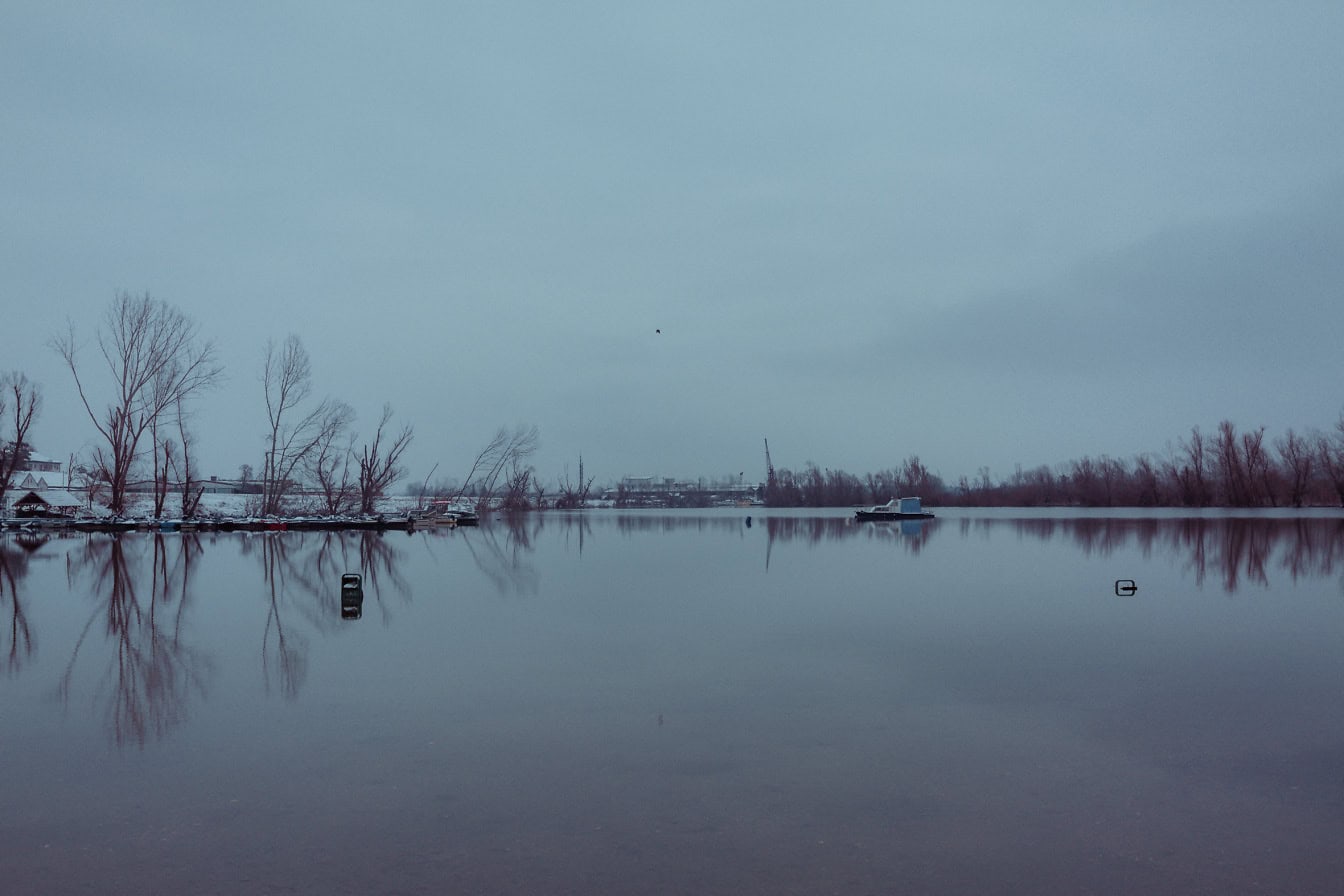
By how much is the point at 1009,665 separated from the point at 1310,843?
13.5 feet

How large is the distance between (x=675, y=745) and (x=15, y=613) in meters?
10.3

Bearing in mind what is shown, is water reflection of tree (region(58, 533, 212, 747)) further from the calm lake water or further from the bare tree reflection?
the bare tree reflection

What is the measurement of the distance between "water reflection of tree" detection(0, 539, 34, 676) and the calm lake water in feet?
0.27

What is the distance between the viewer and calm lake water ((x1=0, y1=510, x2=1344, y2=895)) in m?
3.77

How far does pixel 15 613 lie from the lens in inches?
454

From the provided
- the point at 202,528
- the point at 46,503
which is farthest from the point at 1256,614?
the point at 46,503

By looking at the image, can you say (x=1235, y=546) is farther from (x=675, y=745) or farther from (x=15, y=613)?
(x=15, y=613)

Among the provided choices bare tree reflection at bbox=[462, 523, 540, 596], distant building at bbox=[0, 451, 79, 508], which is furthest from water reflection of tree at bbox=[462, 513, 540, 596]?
distant building at bbox=[0, 451, 79, 508]

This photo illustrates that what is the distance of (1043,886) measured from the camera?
3.56 metres

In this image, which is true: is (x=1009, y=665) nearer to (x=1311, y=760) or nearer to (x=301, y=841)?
(x=1311, y=760)

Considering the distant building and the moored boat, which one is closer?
the moored boat

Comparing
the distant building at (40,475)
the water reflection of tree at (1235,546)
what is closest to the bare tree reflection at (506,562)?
the water reflection of tree at (1235,546)

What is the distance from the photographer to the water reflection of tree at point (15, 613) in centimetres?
852

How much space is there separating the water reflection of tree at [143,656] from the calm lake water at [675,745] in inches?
2.2
